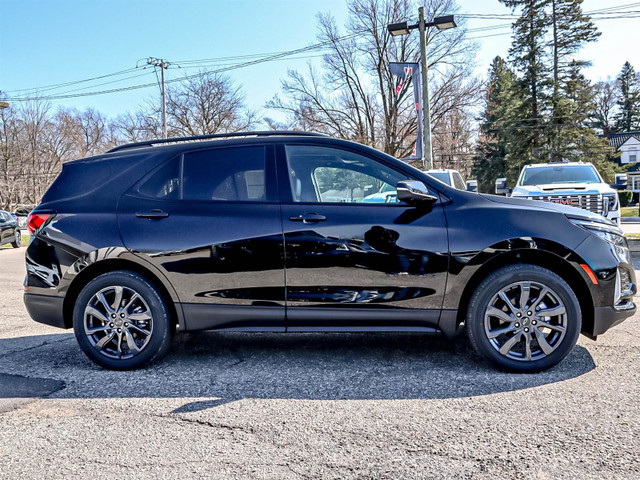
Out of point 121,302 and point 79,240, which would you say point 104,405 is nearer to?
point 121,302

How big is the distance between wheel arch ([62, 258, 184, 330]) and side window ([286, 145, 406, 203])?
126cm

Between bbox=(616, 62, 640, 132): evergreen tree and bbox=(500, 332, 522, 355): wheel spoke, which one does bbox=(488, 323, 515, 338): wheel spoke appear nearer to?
bbox=(500, 332, 522, 355): wheel spoke

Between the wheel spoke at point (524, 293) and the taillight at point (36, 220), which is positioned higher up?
the taillight at point (36, 220)

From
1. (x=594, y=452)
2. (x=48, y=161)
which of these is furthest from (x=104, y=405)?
(x=48, y=161)

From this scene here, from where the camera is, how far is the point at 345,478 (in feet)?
8.13

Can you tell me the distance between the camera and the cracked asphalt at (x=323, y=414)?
8.59 feet

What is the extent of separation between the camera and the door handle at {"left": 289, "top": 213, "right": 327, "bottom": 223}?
4008 mm

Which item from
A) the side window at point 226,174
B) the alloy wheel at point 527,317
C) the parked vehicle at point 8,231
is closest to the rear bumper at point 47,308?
the side window at point 226,174

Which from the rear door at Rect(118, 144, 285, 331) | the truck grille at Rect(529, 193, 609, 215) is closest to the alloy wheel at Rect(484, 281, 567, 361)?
the rear door at Rect(118, 144, 285, 331)

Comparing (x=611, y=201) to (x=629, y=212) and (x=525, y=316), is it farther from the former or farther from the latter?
(x=629, y=212)

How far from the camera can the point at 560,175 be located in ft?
41.0

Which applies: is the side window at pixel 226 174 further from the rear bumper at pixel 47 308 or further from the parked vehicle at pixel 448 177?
the parked vehicle at pixel 448 177

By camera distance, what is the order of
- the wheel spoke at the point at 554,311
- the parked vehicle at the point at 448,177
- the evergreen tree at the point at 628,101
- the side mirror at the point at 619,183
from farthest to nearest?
the evergreen tree at the point at 628,101 → the parked vehicle at the point at 448,177 → the side mirror at the point at 619,183 → the wheel spoke at the point at 554,311

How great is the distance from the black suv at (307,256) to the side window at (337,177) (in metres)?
0.01
